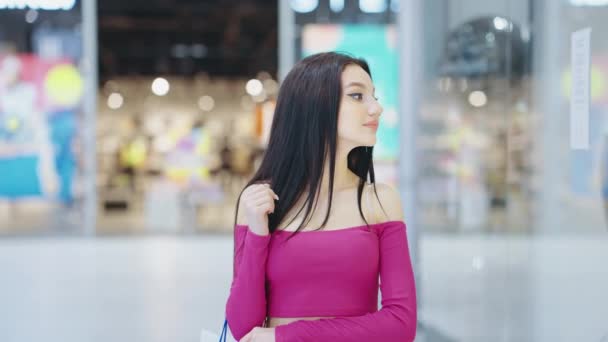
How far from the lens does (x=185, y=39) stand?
15.1 m

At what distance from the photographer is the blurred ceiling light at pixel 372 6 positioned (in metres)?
8.64

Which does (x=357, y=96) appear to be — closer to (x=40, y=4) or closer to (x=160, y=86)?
(x=40, y=4)

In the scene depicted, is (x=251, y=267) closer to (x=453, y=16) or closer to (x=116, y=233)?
(x=453, y=16)

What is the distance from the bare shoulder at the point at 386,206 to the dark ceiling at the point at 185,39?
1251 centimetres

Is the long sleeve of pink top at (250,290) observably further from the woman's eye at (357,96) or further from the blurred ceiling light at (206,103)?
the blurred ceiling light at (206,103)

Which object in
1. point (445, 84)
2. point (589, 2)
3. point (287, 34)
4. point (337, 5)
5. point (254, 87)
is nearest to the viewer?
point (589, 2)

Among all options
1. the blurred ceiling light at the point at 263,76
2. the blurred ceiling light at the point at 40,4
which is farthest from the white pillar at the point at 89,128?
the blurred ceiling light at the point at 263,76

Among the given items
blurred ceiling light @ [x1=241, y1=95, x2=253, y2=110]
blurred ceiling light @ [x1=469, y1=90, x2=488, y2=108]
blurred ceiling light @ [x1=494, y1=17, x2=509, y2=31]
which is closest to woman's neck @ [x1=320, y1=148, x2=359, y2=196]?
blurred ceiling light @ [x1=494, y1=17, x2=509, y2=31]

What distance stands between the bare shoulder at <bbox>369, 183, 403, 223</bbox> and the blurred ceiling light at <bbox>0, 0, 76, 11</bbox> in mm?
9267

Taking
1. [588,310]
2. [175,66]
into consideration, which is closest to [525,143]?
[588,310]

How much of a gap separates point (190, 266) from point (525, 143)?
4811 mm

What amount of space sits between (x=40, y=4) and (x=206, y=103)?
4470 mm

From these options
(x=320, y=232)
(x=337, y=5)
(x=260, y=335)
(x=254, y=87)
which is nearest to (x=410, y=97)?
(x=320, y=232)

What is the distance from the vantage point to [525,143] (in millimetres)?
3500
